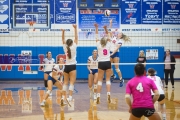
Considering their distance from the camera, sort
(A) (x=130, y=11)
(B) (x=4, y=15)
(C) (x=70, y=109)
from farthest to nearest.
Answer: (A) (x=130, y=11)
(B) (x=4, y=15)
(C) (x=70, y=109)

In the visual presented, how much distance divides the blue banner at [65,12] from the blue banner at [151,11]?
12.9 ft

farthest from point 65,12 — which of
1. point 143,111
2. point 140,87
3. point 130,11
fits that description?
point 143,111

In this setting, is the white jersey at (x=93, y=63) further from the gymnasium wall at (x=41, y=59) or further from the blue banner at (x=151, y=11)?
the blue banner at (x=151, y=11)

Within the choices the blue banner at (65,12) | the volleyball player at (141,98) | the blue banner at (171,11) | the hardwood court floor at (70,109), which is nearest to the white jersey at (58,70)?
the hardwood court floor at (70,109)

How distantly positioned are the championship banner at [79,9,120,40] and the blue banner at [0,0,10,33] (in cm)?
400

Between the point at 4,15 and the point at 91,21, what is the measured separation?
4782mm

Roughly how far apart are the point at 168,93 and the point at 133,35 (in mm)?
6609

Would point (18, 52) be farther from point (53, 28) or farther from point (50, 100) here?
point (50, 100)

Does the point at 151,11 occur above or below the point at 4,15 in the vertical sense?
above

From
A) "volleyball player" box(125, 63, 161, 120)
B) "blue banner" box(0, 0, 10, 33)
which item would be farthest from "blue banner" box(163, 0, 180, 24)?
"volleyball player" box(125, 63, 161, 120)

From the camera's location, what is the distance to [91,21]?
2245 centimetres

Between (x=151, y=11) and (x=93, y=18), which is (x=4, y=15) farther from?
(x=151, y=11)

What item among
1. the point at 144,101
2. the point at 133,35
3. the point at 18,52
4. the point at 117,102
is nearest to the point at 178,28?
the point at 133,35

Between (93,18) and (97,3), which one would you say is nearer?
(97,3)
